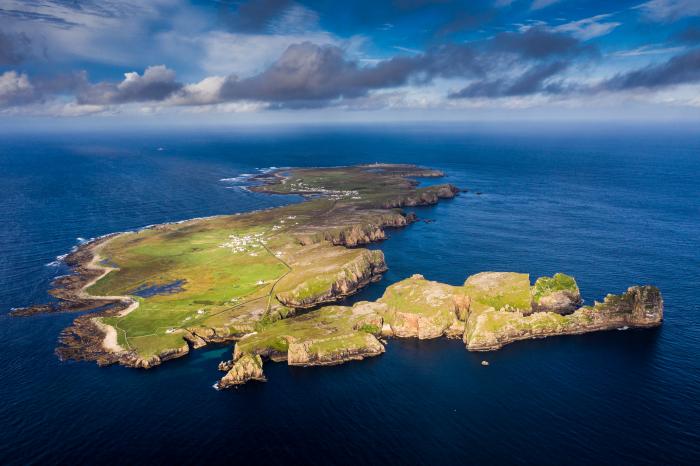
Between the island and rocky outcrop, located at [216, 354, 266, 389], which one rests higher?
the island

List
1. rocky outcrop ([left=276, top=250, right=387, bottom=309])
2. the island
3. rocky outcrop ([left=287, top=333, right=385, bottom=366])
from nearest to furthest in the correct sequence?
1. rocky outcrop ([left=287, top=333, right=385, bottom=366])
2. the island
3. rocky outcrop ([left=276, top=250, right=387, bottom=309])

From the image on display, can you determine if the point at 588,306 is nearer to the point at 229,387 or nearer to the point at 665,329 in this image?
the point at 665,329

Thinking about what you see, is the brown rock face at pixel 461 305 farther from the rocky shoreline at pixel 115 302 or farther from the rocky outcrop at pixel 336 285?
the rocky shoreline at pixel 115 302

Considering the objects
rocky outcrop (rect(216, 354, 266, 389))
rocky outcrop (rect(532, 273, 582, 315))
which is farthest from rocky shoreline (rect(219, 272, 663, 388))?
rocky outcrop (rect(216, 354, 266, 389))

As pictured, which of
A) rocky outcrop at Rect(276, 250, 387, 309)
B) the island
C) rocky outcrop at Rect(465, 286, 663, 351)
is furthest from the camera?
rocky outcrop at Rect(276, 250, 387, 309)

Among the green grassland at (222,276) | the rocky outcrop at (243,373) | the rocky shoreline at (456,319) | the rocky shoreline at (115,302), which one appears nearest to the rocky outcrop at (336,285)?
the rocky shoreline at (115,302)

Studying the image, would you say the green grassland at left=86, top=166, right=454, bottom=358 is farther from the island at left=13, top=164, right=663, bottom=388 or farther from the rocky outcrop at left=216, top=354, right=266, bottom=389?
the rocky outcrop at left=216, top=354, right=266, bottom=389

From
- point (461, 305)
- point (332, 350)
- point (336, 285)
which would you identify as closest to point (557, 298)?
point (461, 305)
